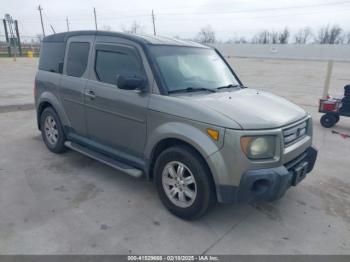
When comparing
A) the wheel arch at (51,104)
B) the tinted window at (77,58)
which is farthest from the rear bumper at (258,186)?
the wheel arch at (51,104)

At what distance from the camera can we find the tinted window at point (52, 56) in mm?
4715

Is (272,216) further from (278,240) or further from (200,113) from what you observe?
(200,113)

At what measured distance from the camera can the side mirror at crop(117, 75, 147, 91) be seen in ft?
10.5

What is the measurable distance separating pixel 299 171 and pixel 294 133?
1.33ft

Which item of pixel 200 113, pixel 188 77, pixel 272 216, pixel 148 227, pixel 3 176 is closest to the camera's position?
pixel 200 113

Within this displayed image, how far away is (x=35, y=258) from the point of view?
261 centimetres

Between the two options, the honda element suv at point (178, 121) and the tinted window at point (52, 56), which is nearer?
the honda element suv at point (178, 121)

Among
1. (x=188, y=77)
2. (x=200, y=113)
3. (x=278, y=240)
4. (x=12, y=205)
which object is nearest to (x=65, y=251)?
(x=12, y=205)

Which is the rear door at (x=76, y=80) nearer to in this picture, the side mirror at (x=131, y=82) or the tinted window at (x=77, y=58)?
the tinted window at (x=77, y=58)

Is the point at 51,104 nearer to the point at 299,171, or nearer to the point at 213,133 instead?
the point at 213,133

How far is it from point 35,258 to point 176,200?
148 cm

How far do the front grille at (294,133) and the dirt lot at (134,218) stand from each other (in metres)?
0.91

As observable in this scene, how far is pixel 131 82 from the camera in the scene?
3.22 metres

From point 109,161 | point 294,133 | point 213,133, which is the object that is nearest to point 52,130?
point 109,161
